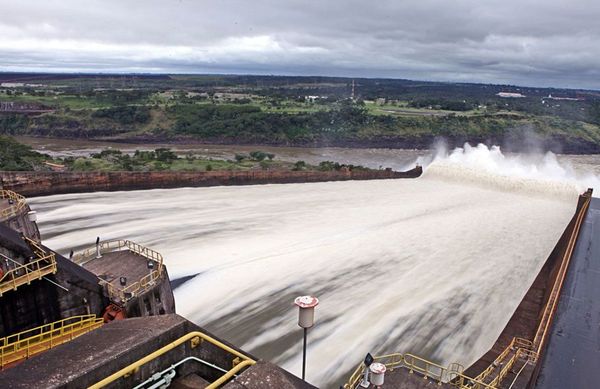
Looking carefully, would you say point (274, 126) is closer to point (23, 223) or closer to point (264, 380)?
point (23, 223)

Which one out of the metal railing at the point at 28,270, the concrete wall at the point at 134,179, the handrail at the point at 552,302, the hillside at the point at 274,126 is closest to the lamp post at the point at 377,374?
the handrail at the point at 552,302

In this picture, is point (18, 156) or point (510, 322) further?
point (18, 156)

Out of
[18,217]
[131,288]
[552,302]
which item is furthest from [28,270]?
[552,302]

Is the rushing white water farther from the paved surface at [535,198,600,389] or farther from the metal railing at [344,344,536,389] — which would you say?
the paved surface at [535,198,600,389]

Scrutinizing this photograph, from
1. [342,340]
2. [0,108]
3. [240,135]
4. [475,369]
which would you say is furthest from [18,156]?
[0,108]

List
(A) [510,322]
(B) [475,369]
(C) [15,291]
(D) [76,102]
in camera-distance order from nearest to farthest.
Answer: (C) [15,291]
(B) [475,369]
(A) [510,322]
(D) [76,102]

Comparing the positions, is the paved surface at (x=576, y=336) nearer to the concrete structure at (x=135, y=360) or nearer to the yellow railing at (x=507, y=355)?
the yellow railing at (x=507, y=355)

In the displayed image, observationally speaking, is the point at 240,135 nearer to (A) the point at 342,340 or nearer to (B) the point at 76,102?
(B) the point at 76,102
